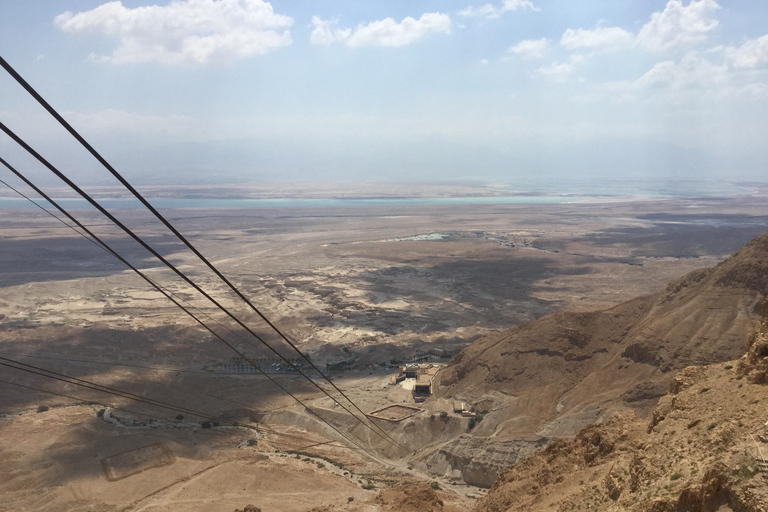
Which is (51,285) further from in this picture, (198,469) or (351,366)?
(198,469)

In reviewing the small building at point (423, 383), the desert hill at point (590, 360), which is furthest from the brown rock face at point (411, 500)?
the small building at point (423, 383)

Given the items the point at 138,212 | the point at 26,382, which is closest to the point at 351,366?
the point at 26,382

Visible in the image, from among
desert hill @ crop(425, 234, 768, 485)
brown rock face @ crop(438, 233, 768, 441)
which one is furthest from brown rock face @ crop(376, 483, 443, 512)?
brown rock face @ crop(438, 233, 768, 441)

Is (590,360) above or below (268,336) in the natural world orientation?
above

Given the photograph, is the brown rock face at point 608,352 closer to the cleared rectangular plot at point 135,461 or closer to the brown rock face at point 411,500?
the brown rock face at point 411,500

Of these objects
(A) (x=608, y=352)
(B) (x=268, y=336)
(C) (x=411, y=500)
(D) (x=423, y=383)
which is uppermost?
(A) (x=608, y=352)

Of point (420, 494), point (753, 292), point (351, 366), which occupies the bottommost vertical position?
point (351, 366)

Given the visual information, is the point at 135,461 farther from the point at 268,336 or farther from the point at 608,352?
the point at 608,352

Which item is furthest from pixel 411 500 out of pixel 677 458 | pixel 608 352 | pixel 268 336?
pixel 268 336

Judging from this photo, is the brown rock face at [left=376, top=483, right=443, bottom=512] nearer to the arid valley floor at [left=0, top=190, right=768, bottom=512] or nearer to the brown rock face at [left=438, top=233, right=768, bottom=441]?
the arid valley floor at [left=0, top=190, right=768, bottom=512]
